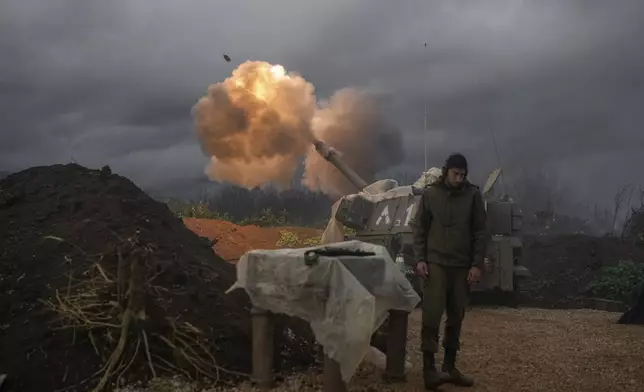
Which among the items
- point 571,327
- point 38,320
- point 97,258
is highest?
point 97,258

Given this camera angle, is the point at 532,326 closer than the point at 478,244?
No

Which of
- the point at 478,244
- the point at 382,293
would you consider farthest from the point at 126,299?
the point at 478,244

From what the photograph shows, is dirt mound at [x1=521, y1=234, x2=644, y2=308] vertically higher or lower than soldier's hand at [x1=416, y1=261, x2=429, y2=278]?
lower

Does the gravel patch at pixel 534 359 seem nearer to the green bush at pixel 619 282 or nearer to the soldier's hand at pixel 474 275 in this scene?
the soldier's hand at pixel 474 275

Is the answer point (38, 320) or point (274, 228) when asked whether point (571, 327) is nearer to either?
point (38, 320)

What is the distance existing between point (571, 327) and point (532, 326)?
1.80 ft

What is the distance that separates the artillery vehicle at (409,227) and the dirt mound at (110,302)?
644 centimetres

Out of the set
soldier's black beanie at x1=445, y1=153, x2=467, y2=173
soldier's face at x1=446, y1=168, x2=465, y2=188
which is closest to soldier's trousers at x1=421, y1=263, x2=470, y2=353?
soldier's face at x1=446, y1=168, x2=465, y2=188

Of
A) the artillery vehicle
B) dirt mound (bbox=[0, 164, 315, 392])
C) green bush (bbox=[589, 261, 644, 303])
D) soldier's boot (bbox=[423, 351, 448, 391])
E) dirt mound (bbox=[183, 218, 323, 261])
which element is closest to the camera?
dirt mound (bbox=[0, 164, 315, 392])

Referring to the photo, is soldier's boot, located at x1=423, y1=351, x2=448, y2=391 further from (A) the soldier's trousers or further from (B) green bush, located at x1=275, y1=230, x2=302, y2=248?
(B) green bush, located at x1=275, y1=230, x2=302, y2=248

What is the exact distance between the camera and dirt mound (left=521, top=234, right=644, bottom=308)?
625 inches

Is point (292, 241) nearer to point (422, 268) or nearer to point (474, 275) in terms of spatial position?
point (422, 268)

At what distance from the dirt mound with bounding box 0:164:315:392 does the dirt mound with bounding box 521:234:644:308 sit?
9820mm

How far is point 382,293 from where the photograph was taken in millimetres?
4988
